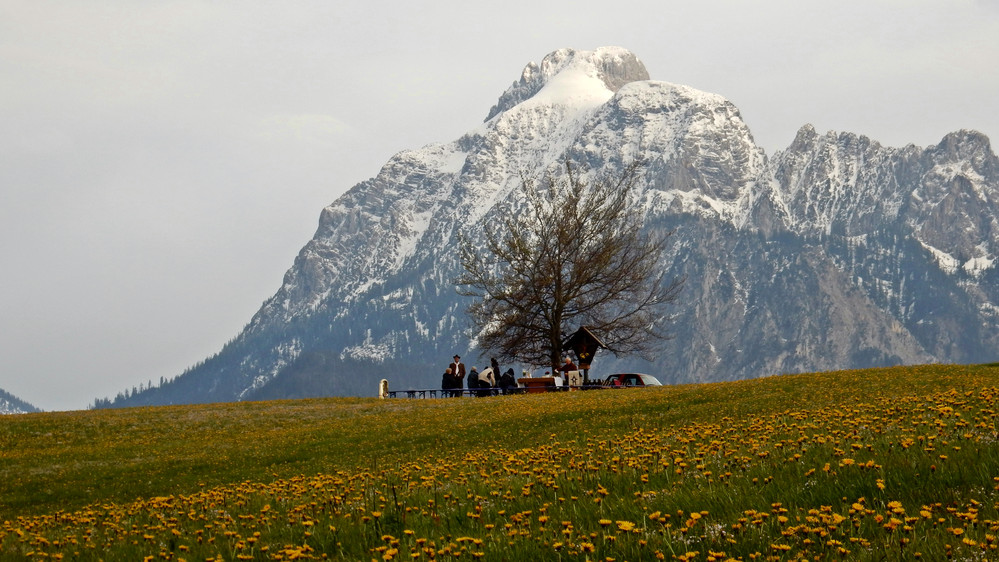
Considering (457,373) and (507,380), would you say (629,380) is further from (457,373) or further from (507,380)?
(457,373)

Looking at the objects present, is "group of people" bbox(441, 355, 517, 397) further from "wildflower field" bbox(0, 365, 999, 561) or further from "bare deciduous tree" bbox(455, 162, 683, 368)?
"wildflower field" bbox(0, 365, 999, 561)

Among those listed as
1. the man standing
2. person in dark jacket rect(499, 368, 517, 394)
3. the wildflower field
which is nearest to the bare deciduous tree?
the man standing

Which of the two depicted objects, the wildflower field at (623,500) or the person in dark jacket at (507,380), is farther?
the person in dark jacket at (507,380)

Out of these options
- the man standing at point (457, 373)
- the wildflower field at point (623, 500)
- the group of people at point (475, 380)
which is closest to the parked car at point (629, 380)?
the group of people at point (475, 380)

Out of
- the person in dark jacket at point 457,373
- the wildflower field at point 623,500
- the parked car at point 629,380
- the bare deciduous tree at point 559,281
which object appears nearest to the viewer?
the wildflower field at point 623,500

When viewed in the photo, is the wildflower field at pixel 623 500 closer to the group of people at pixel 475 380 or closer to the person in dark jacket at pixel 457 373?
the group of people at pixel 475 380

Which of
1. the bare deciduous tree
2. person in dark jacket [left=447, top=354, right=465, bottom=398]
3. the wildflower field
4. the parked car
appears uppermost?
the bare deciduous tree

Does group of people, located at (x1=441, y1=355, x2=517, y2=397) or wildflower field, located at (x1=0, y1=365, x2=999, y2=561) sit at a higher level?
group of people, located at (x1=441, y1=355, x2=517, y2=397)

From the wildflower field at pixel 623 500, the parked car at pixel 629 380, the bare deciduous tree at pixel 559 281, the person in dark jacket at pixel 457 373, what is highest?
the bare deciduous tree at pixel 559 281

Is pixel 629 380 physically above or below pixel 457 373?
below

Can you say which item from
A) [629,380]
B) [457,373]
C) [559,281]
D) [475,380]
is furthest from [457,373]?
[629,380]

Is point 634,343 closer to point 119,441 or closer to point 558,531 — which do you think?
point 119,441

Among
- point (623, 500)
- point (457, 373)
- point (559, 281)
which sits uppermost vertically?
point (559, 281)

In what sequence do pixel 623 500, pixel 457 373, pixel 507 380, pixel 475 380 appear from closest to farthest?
1. pixel 623 500
2. pixel 507 380
3. pixel 457 373
4. pixel 475 380
